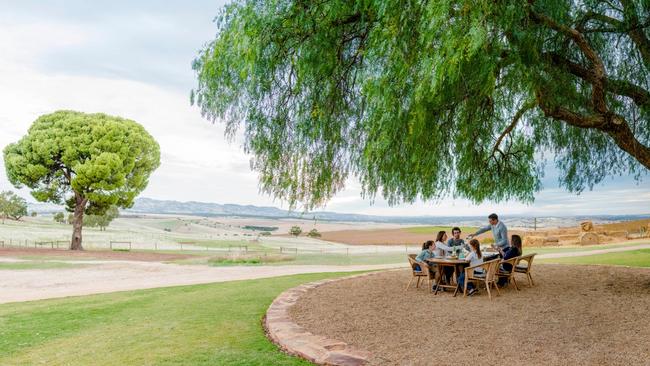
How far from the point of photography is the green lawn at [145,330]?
5.52m

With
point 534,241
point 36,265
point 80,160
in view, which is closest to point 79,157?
point 80,160

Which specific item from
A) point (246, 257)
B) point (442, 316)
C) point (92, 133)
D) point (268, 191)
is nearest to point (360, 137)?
point (268, 191)

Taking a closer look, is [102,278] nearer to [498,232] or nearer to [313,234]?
[498,232]

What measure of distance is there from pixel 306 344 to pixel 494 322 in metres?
3.09

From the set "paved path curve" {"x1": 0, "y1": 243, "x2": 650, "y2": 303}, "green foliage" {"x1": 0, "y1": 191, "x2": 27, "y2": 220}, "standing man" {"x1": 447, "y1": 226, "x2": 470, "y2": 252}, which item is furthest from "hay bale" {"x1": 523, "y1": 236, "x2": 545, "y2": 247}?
"green foliage" {"x1": 0, "y1": 191, "x2": 27, "y2": 220}

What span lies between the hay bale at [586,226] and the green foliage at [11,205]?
62.5 m

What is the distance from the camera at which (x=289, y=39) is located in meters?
6.30

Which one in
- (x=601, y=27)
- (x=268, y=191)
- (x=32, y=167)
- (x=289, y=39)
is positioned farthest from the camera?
(x=32, y=167)

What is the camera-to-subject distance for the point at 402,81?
5.48 metres

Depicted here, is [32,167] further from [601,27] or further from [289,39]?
[601,27]

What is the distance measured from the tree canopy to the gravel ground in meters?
22.4

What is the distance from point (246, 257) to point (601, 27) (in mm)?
20044

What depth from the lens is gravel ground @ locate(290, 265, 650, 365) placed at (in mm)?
5250

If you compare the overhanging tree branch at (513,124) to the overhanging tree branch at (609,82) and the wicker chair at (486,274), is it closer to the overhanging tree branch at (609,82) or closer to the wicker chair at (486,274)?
the overhanging tree branch at (609,82)
